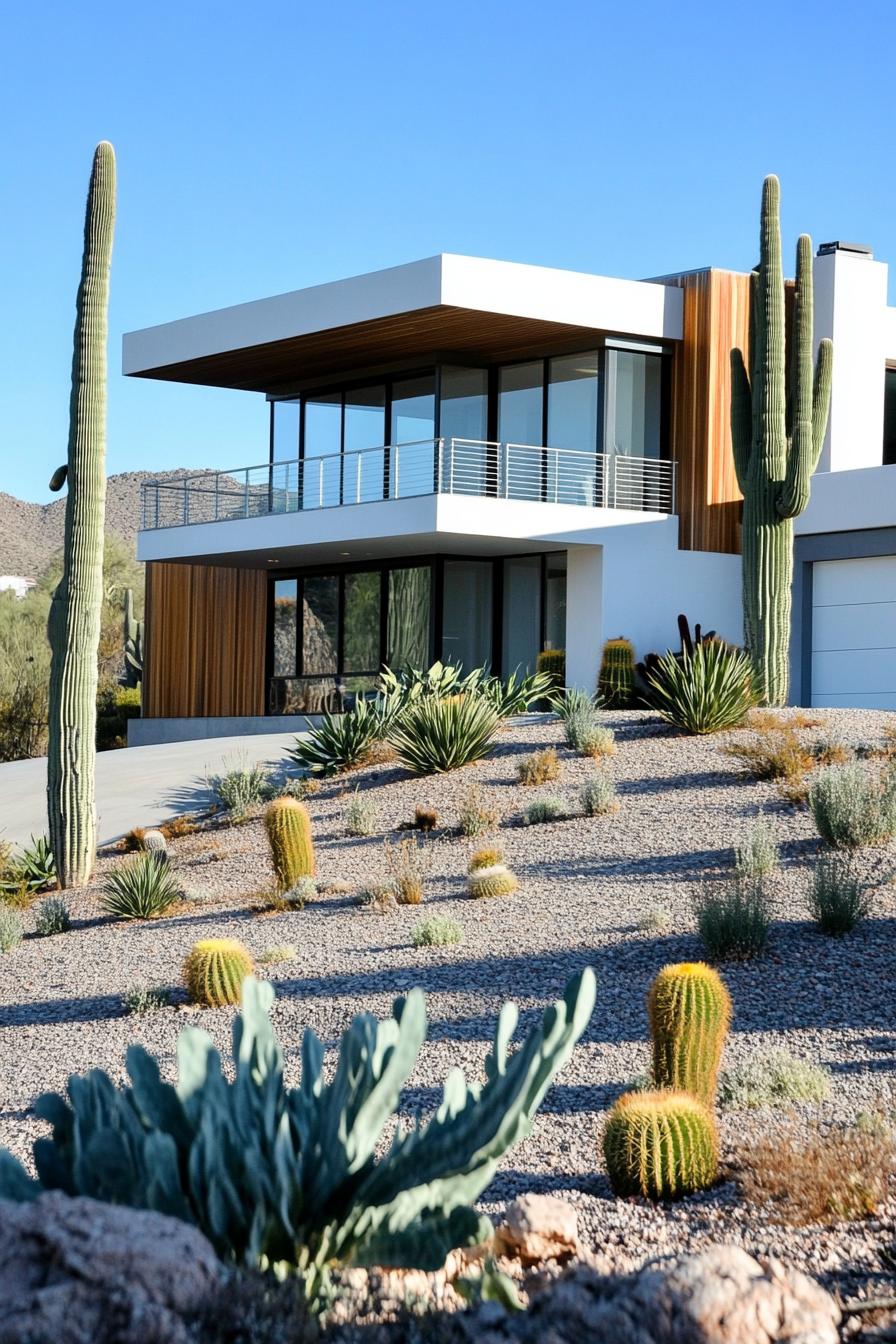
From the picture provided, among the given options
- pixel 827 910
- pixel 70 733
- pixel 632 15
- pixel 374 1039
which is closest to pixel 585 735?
pixel 70 733

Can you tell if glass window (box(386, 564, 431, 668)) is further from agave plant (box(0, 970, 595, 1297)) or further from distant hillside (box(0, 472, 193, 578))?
distant hillside (box(0, 472, 193, 578))

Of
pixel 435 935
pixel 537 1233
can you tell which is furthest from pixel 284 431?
pixel 537 1233

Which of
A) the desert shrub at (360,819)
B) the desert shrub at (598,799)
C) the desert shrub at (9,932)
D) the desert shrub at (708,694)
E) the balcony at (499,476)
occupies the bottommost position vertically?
the desert shrub at (9,932)

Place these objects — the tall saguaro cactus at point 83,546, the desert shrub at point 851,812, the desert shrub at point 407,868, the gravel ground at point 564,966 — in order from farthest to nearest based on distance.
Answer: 1. the tall saguaro cactus at point 83,546
2. the desert shrub at point 407,868
3. the desert shrub at point 851,812
4. the gravel ground at point 564,966

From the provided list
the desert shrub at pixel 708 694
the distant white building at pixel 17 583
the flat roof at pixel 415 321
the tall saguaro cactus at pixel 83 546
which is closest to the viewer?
the tall saguaro cactus at pixel 83 546

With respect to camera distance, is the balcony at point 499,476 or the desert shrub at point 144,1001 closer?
the desert shrub at point 144,1001

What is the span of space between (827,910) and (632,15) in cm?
1684

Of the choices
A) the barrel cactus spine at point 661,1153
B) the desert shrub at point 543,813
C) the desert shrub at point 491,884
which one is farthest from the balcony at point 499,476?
the barrel cactus spine at point 661,1153

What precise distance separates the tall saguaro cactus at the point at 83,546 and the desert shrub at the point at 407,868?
9.73 feet

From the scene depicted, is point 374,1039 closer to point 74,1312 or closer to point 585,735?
point 74,1312

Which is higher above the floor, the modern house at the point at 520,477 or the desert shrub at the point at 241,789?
the modern house at the point at 520,477

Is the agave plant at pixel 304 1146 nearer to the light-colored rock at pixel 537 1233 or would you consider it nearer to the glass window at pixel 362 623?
the light-colored rock at pixel 537 1233

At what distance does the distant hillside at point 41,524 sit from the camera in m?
80.2

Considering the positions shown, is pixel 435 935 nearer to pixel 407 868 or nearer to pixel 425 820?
pixel 407 868
